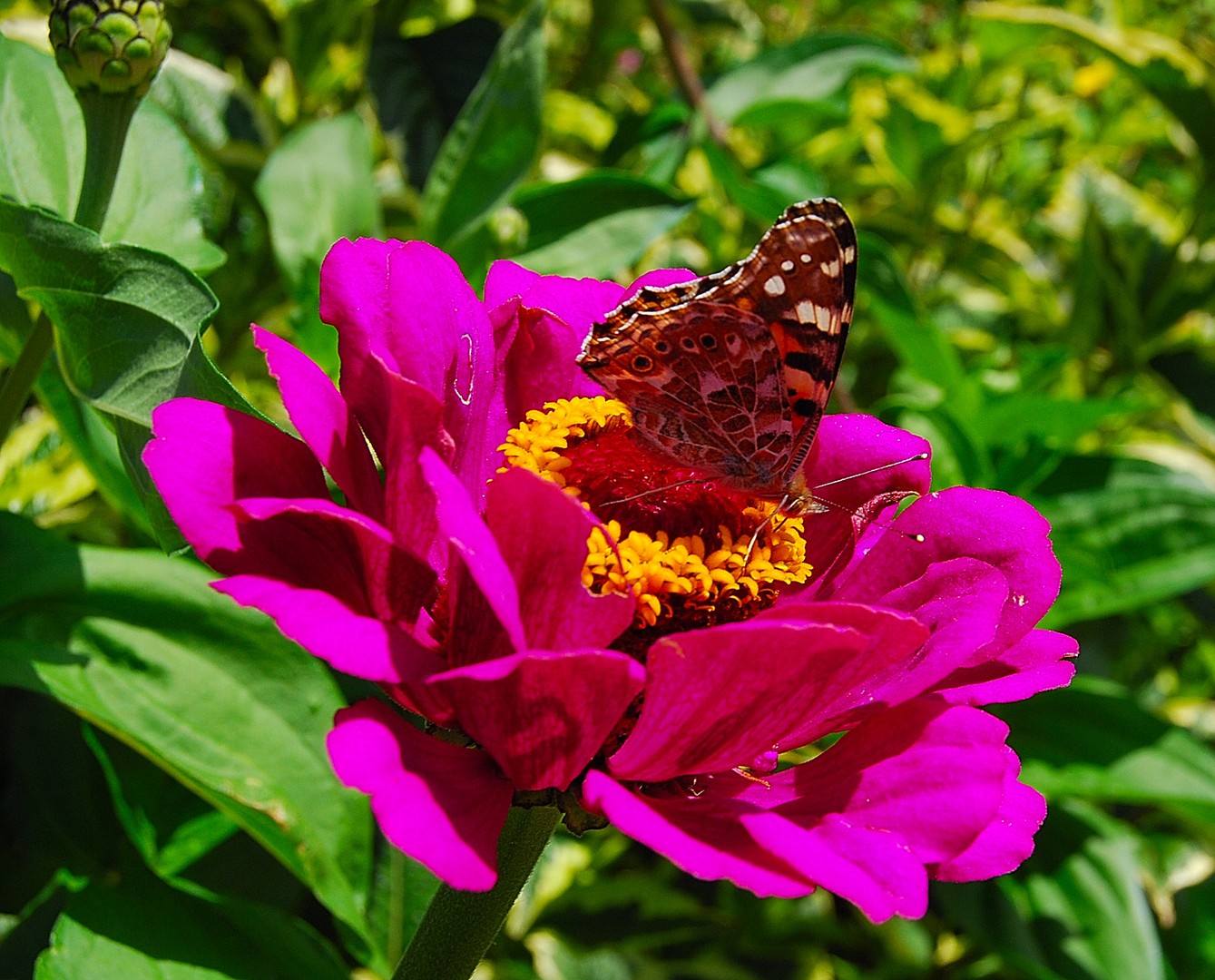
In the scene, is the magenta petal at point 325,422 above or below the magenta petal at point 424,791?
above

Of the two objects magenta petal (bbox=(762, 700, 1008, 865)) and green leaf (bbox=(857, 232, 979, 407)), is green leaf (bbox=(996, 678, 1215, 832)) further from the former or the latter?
magenta petal (bbox=(762, 700, 1008, 865))

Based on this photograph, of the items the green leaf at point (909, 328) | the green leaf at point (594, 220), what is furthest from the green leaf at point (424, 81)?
the green leaf at point (909, 328)

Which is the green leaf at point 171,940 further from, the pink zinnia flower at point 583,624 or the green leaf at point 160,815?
the pink zinnia flower at point 583,624

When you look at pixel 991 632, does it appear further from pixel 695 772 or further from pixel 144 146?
pixel 144 146

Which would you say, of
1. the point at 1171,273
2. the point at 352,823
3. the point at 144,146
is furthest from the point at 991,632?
the point at 1171,273

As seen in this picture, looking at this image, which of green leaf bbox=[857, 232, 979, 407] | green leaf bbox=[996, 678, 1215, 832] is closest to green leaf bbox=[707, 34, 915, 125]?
green leaf bbox=[857, 232, 979, 407]
